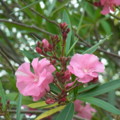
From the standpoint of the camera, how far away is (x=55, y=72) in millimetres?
1113

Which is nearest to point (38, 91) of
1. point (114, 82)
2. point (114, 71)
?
point (114, 82)

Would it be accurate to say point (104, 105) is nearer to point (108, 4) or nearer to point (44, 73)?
point (44, 73)

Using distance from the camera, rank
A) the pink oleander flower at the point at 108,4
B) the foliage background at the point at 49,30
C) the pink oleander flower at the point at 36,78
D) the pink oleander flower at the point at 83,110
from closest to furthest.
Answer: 1. the pink oleander flower at the point at 36,78
2. the pink oleander flower at the point at 108,4
3. the foliage background at the point at 49,30
4. the pink oleander flower at the point at 83,110

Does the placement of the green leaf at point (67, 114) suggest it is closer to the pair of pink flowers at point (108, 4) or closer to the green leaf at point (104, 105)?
the green leaf at point (104, 105)

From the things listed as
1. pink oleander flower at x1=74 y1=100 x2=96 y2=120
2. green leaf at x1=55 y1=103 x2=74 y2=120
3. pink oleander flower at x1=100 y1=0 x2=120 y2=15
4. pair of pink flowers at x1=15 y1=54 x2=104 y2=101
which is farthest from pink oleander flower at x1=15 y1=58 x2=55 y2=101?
pink oleander flower at x1=74 y1=100 x2=96 y2=120

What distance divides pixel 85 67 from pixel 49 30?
1.05 metres

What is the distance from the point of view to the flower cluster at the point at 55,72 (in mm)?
1069

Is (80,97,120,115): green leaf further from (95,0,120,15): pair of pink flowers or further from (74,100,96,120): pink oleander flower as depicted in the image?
(74,100,96,120): pink oleander flower

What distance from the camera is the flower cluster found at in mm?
1069

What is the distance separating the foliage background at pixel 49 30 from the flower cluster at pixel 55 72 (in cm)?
30

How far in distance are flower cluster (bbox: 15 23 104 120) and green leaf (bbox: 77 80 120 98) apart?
46 millimetres

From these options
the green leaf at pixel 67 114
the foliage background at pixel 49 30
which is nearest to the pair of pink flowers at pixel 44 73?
the green leaf at pixel 67 114

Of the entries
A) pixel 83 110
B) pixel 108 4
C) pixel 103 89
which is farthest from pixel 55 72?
pixel 83 110

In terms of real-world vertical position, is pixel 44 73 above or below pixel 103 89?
above
